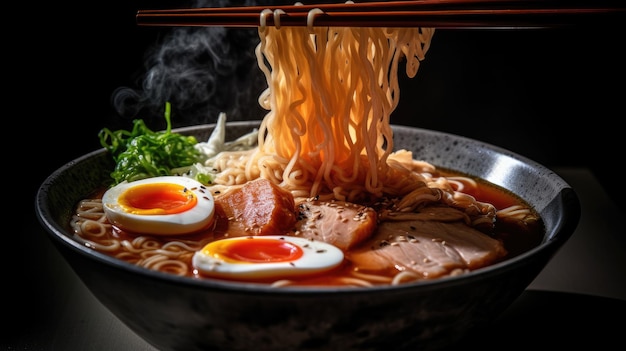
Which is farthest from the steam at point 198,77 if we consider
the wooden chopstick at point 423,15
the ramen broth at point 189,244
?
the ramen broth at point 189,244

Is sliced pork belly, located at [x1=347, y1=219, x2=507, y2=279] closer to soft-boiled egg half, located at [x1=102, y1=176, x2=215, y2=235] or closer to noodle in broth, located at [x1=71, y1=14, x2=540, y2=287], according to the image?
noodle in broth, located at [x1=71, y1=14, x2=540, y2=287]

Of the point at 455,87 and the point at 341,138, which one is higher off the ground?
the point at 341,138

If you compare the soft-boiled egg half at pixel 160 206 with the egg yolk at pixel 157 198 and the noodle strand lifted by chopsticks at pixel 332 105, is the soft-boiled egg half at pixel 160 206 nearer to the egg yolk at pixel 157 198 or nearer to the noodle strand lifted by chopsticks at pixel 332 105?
the egg yolk at pixel 157 198

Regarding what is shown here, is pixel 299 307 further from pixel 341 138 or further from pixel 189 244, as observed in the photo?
pixel 341 138

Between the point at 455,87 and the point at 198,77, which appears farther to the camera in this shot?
the point at 455,87

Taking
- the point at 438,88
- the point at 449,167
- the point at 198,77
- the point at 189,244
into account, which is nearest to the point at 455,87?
the point at 438,88

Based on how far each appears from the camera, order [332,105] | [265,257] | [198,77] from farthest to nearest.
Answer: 1. [198,77]
2. [332,105]
3. [265,257]
